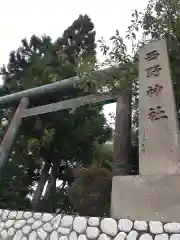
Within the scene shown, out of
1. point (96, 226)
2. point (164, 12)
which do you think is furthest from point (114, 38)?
point (96, 226)

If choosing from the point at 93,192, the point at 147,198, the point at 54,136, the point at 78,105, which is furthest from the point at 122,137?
the point at 54,136

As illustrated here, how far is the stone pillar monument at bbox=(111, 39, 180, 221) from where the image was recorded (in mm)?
2885

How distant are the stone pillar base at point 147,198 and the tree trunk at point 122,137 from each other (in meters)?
1.19

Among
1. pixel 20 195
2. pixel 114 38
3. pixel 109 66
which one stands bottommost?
pixel 20 195

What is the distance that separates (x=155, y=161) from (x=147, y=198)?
410 millimetres

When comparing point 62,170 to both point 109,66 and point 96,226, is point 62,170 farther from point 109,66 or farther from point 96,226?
point 96,226

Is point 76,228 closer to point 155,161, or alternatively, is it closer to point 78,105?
point 155,161

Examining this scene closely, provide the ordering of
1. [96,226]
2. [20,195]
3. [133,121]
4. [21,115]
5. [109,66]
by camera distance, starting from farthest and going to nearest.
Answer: [20,195]
[21,115]
[133,121]
[109,66]
[96,226]

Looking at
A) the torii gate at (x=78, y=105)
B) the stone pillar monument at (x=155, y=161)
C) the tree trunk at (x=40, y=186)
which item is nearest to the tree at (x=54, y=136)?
the tree trunk at (x=40, y=186)

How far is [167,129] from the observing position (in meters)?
3.29

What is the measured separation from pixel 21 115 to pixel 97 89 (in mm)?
2216

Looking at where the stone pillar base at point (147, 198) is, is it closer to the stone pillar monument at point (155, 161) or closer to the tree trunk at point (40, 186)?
the stone pillar monument at point (155, 161)

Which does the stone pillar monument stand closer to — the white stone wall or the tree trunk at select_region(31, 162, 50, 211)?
the white stone wall

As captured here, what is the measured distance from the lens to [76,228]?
3148 mm
